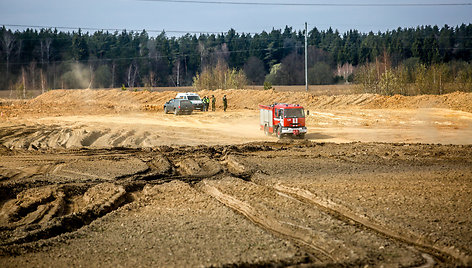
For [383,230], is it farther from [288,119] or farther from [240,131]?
[240,131]

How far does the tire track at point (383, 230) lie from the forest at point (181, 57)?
71.3 metres

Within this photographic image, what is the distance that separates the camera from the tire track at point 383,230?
9125 millimetres

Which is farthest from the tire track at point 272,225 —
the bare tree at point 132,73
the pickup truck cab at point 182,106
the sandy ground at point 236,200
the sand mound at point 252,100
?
the bare tree at point 132,73

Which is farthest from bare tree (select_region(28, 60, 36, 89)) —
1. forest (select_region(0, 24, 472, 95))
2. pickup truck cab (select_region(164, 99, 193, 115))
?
pickup truck cab (select_region(164, 99, 193, 115))

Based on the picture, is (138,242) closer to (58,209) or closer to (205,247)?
(205,247)

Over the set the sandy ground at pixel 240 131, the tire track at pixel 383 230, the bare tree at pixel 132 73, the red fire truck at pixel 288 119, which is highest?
the bare tree at pixel 132 73

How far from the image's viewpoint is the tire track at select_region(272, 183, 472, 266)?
29.9ft

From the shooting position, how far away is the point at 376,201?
42.9 ft

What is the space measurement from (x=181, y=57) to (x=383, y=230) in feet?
386

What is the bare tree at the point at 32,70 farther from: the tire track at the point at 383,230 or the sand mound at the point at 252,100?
the tire track at the point at 383,230

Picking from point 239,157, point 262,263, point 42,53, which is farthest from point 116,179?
point 42,53

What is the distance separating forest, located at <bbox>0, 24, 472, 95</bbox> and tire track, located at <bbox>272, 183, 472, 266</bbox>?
71286 millimetres

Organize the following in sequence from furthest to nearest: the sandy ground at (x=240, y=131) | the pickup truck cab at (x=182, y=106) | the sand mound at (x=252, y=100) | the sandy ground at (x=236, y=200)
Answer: the pickup truck cab at (x=182, y=106) → the sand mound at (x=252, y=100) → the sandy ground at (x=240, y=131) → the sandy ground at (x=236, y=200)

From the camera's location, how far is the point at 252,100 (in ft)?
171
